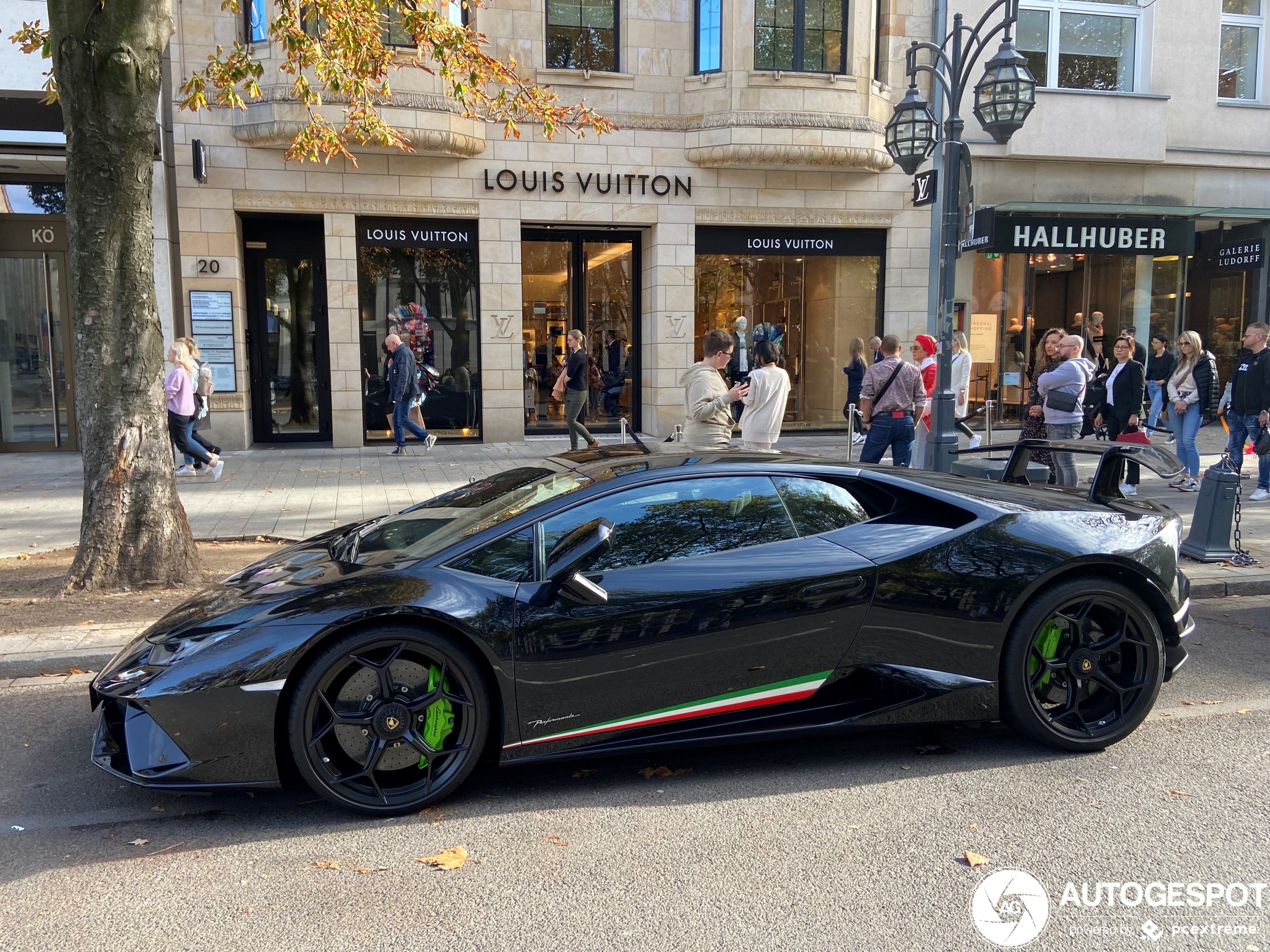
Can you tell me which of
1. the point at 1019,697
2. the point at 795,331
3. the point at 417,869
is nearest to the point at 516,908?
the point at 417,869

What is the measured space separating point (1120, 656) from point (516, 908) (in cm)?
287

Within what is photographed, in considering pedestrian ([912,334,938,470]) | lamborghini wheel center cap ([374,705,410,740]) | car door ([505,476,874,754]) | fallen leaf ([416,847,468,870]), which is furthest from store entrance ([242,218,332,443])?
fallen leaf ([416,847,468,870])

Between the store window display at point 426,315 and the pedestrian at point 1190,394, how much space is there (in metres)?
10.1

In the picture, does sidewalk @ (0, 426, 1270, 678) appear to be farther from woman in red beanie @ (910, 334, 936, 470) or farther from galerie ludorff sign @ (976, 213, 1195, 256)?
galerie ludorff sign @ (976, 213, 1195, 256)

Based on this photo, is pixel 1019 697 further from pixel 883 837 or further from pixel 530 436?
pixel 530 436

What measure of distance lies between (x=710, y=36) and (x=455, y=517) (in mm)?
13883

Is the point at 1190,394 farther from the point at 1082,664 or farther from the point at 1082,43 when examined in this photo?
the point at 1082,43

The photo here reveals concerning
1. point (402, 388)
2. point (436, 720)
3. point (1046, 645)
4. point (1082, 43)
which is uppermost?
point (1082, 43)

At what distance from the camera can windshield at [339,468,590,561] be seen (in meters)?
4.09

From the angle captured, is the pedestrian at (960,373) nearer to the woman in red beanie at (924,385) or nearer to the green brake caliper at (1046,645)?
the woman in red beanie at (924,385)

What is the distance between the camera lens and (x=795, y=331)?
17.7m

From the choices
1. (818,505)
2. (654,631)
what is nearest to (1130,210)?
(818,505)

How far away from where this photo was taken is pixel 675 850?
348 cm

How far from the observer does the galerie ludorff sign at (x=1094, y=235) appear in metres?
16.8
